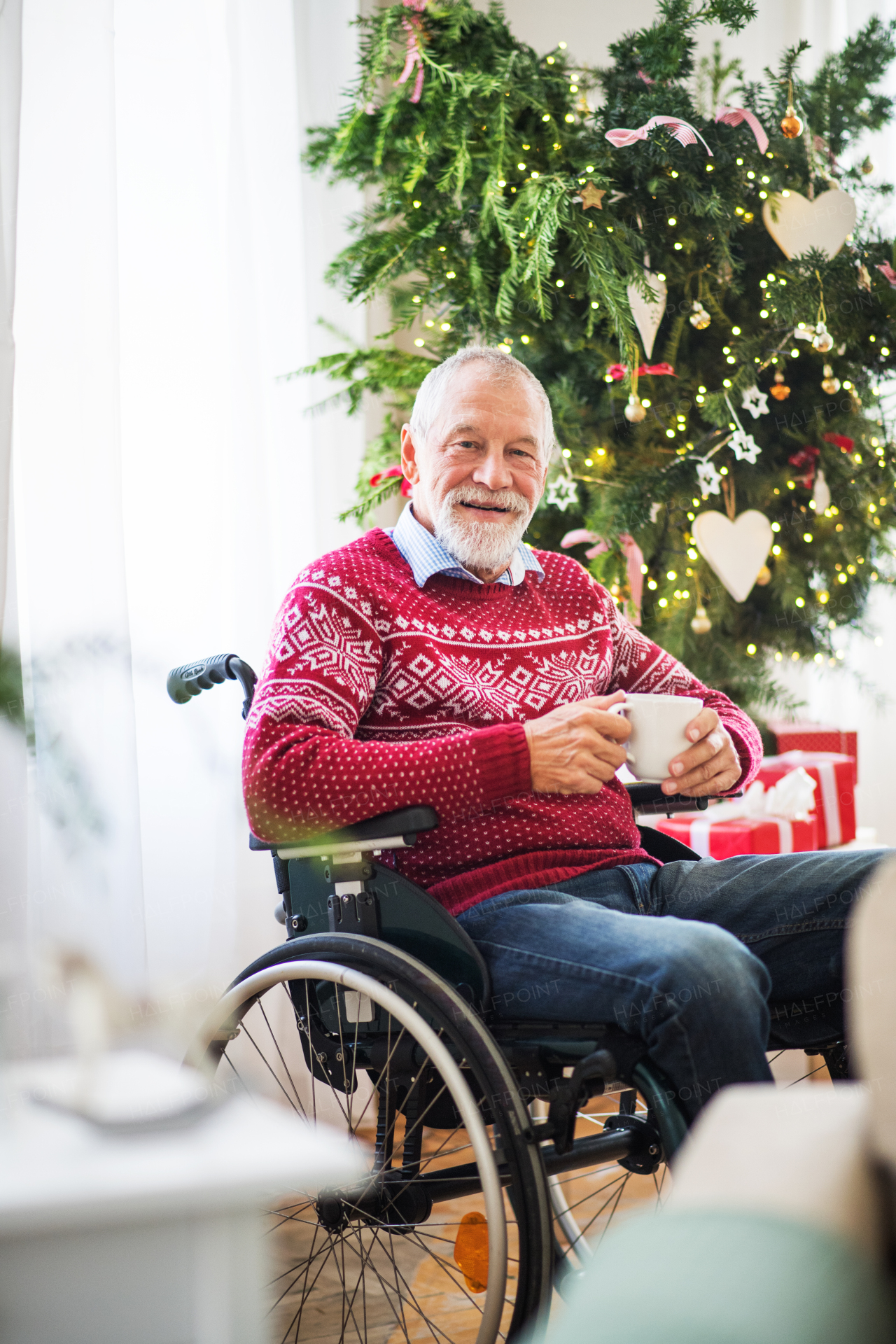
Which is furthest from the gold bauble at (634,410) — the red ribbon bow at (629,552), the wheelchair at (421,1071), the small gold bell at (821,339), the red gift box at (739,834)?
the wheelchair at (421,1071)

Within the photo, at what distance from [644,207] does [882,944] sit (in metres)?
1.79

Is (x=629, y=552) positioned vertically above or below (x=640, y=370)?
below

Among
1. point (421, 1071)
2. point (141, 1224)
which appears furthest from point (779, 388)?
point (141, 1224)

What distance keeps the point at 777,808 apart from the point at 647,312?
1.00 meters

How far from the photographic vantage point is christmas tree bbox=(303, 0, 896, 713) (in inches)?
79.4

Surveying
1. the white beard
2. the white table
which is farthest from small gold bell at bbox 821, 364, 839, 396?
the white table

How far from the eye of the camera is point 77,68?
1566 mm

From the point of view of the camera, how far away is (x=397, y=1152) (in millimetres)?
1308

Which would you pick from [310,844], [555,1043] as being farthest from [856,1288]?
[310,844]

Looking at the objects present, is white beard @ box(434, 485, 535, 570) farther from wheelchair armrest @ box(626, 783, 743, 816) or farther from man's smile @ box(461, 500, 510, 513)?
wheelchair armrest @ box(626, 783, 743, 816)

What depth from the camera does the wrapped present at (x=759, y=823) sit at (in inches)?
86.6

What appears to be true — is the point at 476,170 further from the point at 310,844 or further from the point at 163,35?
the point at 310,844

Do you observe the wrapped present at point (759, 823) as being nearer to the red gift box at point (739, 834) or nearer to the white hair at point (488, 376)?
the red gift box at point (739, 834)

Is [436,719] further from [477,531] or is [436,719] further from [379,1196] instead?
[379,1196]
